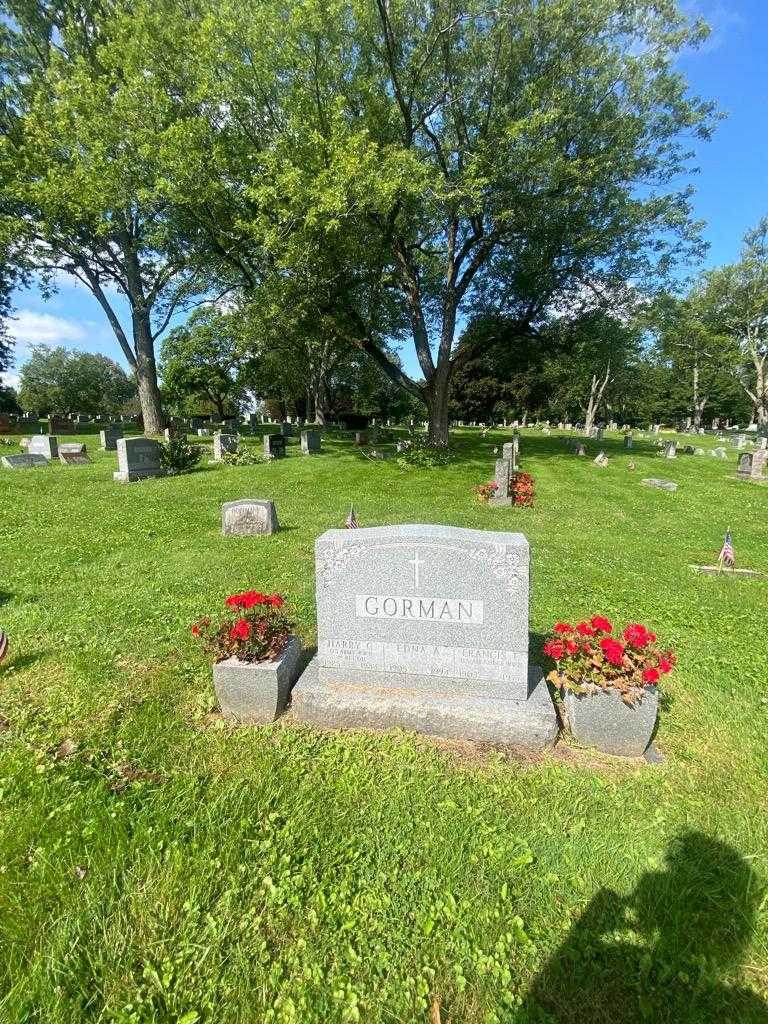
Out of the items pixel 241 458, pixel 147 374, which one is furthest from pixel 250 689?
pixel 147 374

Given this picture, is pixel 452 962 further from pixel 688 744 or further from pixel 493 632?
pixel 688 744

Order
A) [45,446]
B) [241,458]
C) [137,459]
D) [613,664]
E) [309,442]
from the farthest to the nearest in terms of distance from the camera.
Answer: [309,442]
[45,446]
[241,458]
[137,459]
[613,664]

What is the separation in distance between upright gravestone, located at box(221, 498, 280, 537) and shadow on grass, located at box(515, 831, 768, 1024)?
28.2ft

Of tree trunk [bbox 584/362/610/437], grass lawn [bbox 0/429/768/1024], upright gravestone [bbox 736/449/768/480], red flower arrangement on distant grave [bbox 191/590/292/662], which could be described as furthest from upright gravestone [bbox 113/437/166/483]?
tree trunk [bbox 584/362/610/437]

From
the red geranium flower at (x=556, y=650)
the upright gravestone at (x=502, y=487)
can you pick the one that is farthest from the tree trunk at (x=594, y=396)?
the red geranium flower at (x=556, y=650)

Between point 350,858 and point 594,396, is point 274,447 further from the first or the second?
point 594,396

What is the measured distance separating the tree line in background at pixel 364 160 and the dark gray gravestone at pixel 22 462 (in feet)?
32.5

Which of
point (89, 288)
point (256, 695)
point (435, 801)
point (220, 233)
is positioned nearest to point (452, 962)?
point (435, 801)

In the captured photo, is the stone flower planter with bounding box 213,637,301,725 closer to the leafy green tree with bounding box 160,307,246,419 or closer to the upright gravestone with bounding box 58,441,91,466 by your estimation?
the upright gravestone with bounding box 58,441,91,466

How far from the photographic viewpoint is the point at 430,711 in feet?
13.2

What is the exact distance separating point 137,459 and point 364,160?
12.9 metres

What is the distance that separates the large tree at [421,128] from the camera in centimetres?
1569

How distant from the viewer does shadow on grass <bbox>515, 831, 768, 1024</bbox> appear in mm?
2262

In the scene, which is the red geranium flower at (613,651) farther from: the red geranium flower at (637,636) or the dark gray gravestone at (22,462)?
the dark gray gravestone at (22,462)
